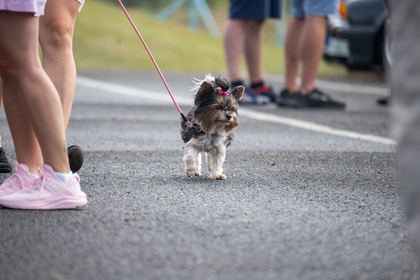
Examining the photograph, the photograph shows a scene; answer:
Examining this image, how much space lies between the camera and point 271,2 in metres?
9.31

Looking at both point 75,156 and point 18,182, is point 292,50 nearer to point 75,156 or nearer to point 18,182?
point 75,156

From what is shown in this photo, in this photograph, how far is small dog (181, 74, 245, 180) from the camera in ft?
15.7

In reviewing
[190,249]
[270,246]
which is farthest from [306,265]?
[190,249]

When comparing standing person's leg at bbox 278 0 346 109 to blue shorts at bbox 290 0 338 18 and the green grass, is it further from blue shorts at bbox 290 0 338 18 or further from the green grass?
the green grass

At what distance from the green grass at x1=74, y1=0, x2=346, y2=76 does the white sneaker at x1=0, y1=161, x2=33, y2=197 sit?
8928 millimetres

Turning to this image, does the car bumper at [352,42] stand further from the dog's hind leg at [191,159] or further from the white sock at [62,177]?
the white sock at [62,177]

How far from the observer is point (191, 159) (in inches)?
190

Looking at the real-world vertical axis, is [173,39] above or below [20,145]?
below

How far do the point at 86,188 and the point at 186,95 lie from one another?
18.7ft

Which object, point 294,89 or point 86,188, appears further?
point 294,89

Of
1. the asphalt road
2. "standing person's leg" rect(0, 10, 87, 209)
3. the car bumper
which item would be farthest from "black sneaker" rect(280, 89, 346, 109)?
"standing person's leg" rect(0, 10, 87, 209)

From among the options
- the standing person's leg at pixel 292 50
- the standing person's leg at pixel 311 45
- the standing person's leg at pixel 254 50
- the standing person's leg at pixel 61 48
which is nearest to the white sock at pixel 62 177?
the standing person's leg at pixel 61 48

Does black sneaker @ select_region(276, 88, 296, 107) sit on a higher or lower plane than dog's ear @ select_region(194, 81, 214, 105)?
lower

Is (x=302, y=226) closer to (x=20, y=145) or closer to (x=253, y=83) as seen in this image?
(x=20, y=145)
